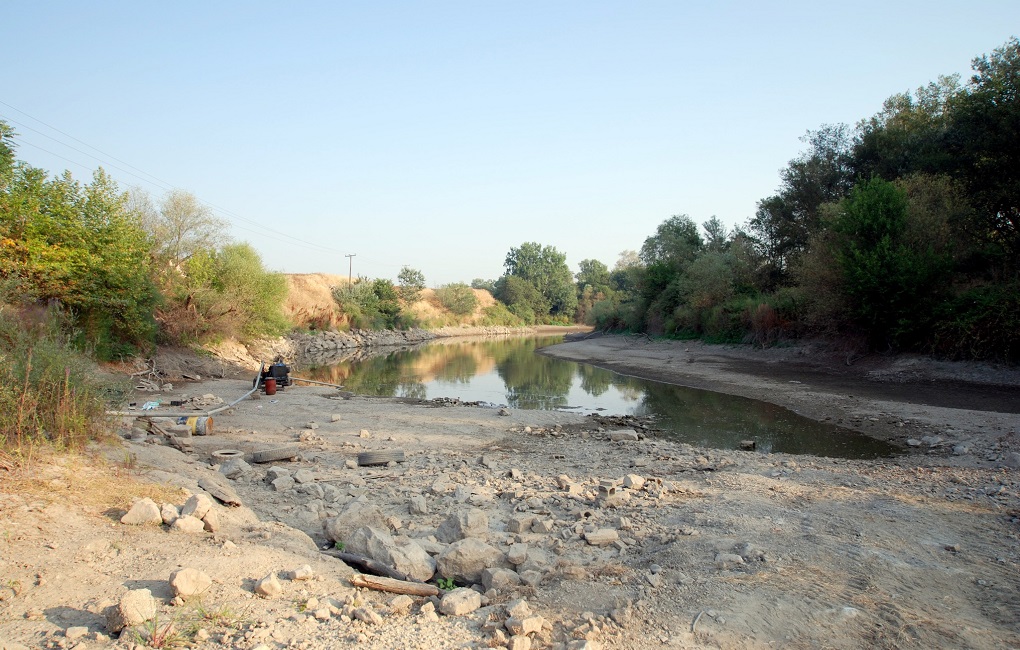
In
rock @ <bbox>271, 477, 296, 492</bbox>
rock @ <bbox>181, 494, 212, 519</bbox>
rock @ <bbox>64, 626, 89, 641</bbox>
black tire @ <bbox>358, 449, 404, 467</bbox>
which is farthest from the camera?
black tire @ <bbox>358, 449, 404, 467</bbox>

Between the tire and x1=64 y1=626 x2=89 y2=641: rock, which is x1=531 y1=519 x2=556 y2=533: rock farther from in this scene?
the tire

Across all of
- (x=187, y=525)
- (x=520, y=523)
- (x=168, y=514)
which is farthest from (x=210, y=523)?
(x=520, y=523)

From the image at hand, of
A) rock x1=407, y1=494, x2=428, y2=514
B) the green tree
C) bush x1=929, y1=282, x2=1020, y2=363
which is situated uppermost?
the green tree

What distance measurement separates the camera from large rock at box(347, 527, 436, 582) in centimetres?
461

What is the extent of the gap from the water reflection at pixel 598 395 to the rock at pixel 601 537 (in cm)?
773

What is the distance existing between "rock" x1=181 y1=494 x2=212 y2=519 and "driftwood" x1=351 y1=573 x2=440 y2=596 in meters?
1.67

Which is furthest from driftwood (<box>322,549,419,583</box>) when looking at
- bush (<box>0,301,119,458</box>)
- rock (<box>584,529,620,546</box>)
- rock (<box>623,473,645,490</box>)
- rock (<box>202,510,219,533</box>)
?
rock (<box>623,473,645,490</box>)

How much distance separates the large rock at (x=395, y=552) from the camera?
461 centimetres

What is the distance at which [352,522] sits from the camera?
5559 mm

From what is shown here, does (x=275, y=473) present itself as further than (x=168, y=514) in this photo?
Yes

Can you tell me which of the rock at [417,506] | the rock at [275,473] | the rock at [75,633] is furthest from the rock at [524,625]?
the rock at [275,473]

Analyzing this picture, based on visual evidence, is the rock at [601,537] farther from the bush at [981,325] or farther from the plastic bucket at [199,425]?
the bush at [981,325]

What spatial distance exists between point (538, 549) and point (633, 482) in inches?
105

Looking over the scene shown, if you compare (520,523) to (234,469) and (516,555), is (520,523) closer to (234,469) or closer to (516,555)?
(516,555)
